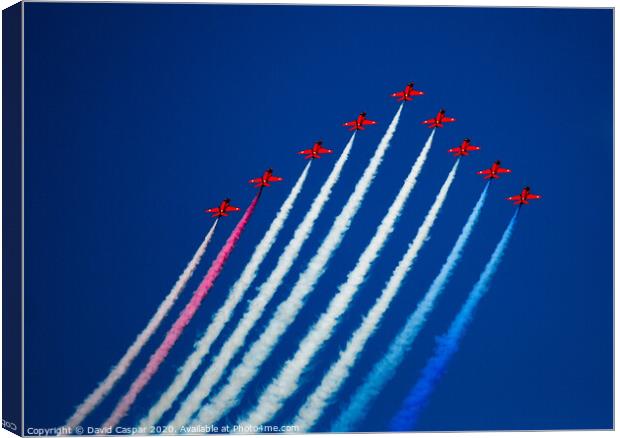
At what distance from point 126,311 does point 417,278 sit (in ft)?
12.0

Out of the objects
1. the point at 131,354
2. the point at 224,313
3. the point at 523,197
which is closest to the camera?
the point at 131,354

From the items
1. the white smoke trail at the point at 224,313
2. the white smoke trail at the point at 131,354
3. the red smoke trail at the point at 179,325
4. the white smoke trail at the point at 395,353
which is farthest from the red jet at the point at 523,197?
the white smoke trail at the point at 131,354

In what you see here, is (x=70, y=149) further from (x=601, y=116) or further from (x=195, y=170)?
(x=601, y=116)

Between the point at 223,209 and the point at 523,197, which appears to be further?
the point at 523,197

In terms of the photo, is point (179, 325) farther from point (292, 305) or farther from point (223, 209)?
point (223, 209)

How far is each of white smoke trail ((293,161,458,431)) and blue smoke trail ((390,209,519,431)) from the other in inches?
32.8

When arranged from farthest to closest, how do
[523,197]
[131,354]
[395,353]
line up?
[523,197], [395,353], [131,354]

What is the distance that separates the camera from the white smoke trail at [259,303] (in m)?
17.3

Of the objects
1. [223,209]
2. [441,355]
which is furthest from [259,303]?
[441,355]

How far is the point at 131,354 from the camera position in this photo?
1719 cm

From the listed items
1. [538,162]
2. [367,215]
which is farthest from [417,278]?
[538,162]

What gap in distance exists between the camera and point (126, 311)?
678 inches

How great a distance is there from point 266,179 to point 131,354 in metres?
2.74

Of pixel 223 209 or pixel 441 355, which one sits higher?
pixel 223 209
